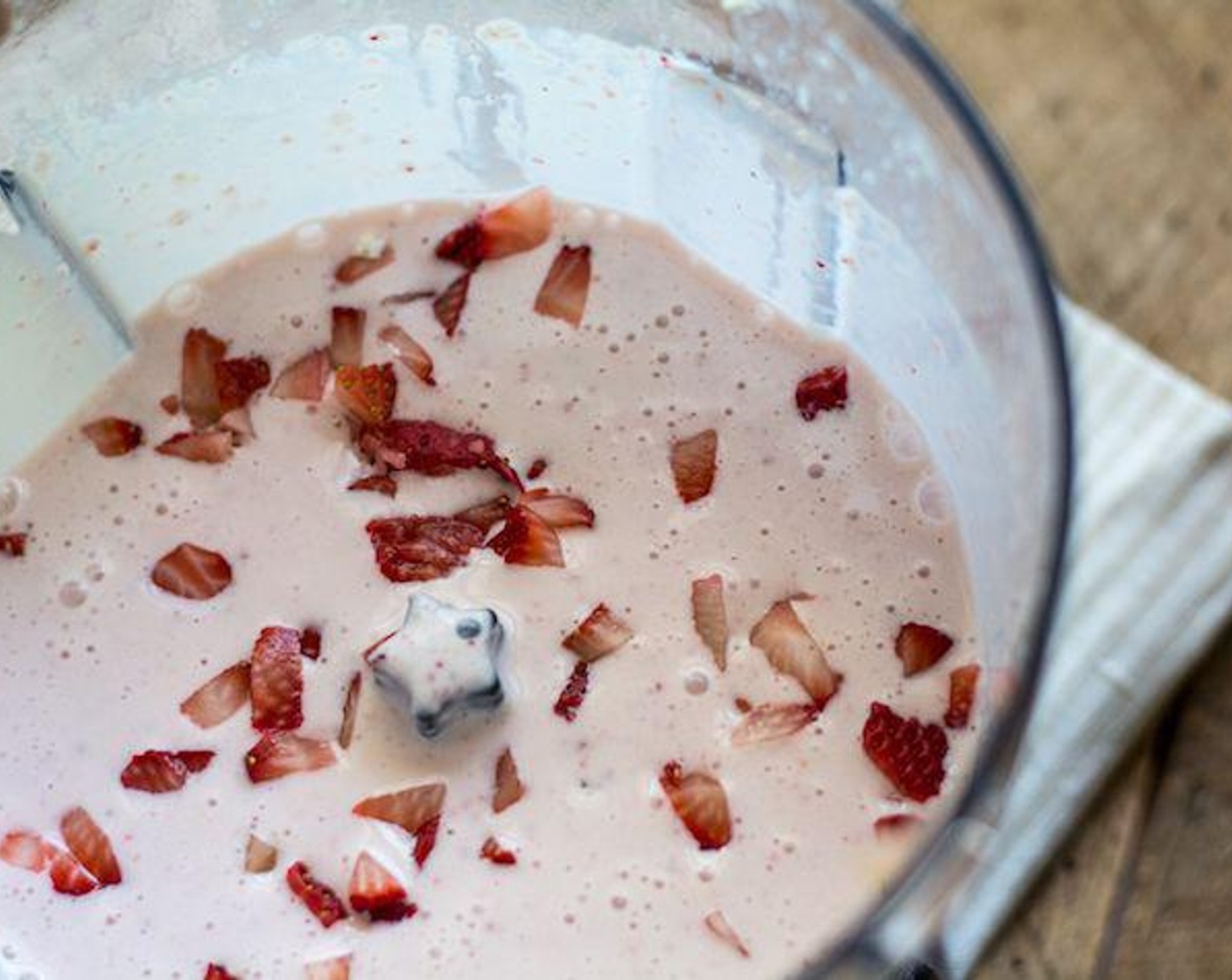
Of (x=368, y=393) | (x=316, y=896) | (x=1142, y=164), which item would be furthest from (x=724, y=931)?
(x=1142, y=164)

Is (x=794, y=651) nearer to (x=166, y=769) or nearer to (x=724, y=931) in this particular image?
(x=724, y=931)

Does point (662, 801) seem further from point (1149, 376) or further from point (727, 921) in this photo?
point (1149, 376)

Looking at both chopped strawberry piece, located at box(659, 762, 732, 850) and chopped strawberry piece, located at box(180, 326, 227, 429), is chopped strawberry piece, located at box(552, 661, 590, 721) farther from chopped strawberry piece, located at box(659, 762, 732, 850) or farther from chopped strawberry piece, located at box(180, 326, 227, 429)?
chopped strawberry piece, located at box(180, 326, 227, 429)

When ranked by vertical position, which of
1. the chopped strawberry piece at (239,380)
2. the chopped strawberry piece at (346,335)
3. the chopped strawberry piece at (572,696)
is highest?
the chopped strawberry piece at (239,380)

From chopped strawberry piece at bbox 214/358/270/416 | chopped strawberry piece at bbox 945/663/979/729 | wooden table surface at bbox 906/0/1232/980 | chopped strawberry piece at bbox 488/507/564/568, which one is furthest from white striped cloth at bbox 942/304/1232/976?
chopped strawberry piece at bbox 214/358/270/416

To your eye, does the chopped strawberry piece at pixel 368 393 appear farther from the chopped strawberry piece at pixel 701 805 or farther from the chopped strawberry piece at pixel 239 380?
the chopped strawberry piece at pixel 701 805

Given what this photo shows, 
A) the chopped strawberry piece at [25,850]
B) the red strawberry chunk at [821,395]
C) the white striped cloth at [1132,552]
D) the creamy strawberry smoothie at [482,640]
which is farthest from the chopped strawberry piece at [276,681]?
the white striped cloth at [1132,552]
